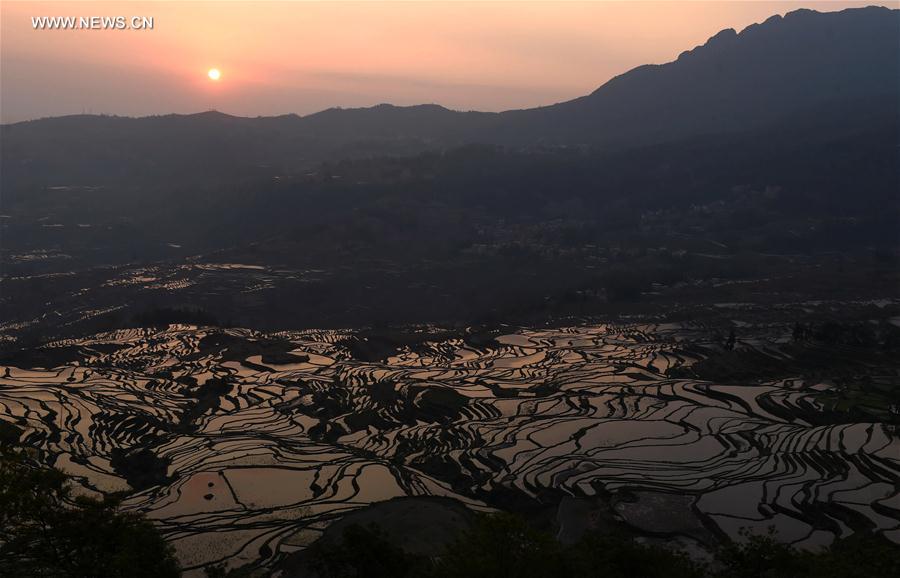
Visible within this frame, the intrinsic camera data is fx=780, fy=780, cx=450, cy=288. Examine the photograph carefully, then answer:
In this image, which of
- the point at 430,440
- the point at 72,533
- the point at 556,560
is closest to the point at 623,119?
the point at 430,440

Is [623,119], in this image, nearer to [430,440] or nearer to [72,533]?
[430,440]

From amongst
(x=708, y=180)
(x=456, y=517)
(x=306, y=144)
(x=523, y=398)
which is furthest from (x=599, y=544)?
(x=306, y=144)

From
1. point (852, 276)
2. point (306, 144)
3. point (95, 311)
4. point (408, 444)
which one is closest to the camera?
point (408, 444)

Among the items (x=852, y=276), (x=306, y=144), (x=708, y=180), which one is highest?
(x=306, y=144)

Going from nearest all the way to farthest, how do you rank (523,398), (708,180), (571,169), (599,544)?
1. (599,544)
2. (523,398)
3. (708,180)
4. (571,169)

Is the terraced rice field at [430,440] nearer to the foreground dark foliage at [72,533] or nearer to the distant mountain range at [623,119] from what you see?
the foreground dark foliage at [72,533]

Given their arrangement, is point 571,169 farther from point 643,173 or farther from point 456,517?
point 456,517

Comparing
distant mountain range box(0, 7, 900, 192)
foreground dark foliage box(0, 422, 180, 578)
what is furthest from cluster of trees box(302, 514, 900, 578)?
distant mountain range box(0, 7, 900, 192)

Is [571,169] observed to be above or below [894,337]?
above
